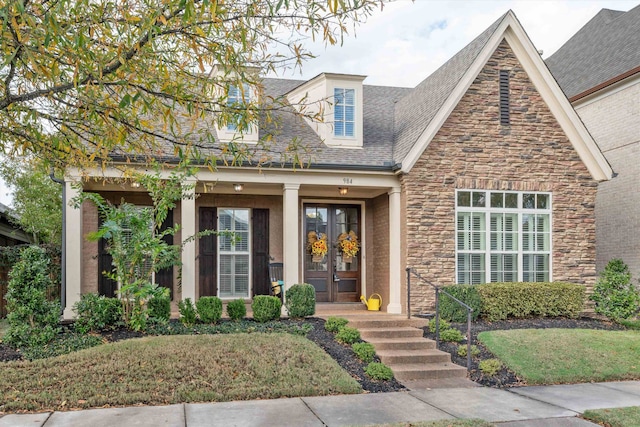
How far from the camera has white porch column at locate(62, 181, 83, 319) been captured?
34.3 feet

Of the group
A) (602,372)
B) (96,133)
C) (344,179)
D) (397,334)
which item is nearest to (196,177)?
(344,179)

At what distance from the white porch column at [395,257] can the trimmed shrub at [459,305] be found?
112 cm

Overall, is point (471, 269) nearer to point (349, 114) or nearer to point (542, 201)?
point (542, 201)

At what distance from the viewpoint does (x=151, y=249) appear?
9.42m

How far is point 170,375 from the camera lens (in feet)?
23.7

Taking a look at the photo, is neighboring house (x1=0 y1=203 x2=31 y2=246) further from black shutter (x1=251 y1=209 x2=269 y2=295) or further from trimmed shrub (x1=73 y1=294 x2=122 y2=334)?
trimmed shrub (x1=73 y1=294 x2=122 y2=334)

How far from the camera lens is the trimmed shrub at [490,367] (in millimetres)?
8148

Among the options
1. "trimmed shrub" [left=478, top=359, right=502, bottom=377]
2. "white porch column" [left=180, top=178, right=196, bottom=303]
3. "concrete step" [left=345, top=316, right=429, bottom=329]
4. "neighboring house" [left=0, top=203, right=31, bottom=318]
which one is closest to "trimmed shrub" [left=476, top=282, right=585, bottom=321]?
"concrete step" [left=345, top=316, right=429, bottom=329]

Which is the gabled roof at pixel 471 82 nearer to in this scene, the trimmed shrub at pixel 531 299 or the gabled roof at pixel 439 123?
the gabled roof at pixel 439 123

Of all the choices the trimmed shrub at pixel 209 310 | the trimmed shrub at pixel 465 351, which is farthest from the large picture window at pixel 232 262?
the trimmed shrub at pixel 465 351

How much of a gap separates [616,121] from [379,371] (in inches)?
398

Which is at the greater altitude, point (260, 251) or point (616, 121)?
point (616, 121)

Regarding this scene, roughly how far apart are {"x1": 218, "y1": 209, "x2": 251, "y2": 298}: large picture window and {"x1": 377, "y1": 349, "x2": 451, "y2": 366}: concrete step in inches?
202


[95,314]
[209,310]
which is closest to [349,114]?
[209,310]
